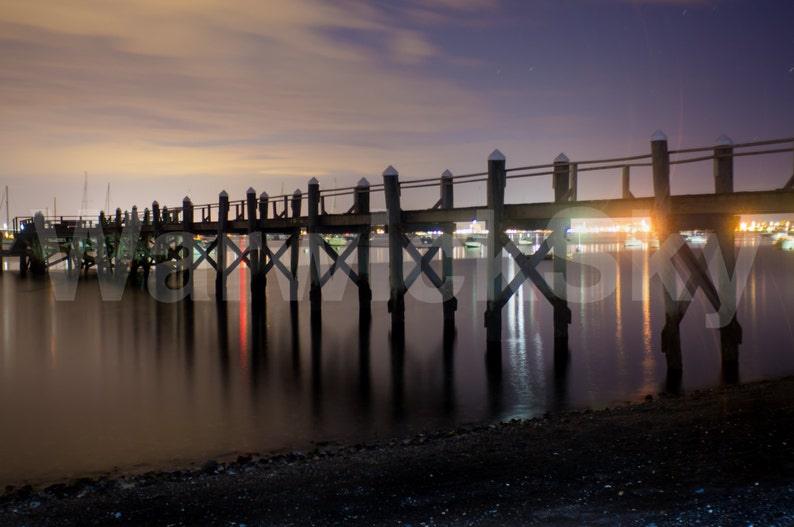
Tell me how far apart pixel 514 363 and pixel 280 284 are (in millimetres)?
29031

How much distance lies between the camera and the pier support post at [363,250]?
2262cm

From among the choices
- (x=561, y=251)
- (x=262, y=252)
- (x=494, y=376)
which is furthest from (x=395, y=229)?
(x=262, y=252)

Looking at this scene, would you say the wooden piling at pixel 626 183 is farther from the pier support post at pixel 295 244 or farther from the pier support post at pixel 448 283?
the pier support post at pixel 295 244

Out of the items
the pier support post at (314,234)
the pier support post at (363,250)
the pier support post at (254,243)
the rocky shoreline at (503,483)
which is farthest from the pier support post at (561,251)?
the pier support post at (254,243)

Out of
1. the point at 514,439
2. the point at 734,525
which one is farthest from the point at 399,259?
the point at 734,525

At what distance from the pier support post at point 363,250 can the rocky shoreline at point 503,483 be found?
44.3 ft

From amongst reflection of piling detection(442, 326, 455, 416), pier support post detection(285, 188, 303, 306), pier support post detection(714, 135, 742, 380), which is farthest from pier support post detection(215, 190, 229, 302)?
pier support post detection(714, 135, 742, 380)

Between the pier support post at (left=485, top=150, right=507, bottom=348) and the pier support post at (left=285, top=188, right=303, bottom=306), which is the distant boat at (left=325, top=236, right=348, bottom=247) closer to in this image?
the pier support post at (left=285, top=188, right=303, bottom=306)

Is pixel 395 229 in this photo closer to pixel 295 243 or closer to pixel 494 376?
pixel 494 376

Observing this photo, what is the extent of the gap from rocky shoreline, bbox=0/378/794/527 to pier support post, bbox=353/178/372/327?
13.5 metres

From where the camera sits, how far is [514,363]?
17.4 m

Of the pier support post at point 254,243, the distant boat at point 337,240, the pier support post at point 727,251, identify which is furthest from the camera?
the distant boat at point 337,240

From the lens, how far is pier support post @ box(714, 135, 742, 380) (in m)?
13.0

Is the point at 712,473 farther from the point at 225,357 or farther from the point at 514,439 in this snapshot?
the point at 225,357
